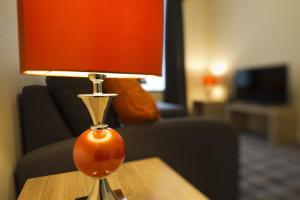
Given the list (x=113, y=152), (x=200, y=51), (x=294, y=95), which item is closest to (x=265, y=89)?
(x=294, y=95)

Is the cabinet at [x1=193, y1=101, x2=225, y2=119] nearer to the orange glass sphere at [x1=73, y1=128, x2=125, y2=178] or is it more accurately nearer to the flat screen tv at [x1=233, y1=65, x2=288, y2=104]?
the flat screen tv at [x1=233, y1=65, x2=288, y2=104]

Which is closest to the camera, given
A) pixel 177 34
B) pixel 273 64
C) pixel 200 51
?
pixel 273 64

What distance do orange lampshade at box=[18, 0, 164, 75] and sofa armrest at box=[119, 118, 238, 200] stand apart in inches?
21.1

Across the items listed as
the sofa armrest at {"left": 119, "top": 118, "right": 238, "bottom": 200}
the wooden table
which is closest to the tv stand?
the sofa armrest at {"left": 119, "top": 118, "right": 238, "bottom": 200}

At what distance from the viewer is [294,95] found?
309 centimetres

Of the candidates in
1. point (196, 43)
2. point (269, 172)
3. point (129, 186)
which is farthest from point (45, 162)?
point (196, 43)

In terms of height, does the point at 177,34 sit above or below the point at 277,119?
above

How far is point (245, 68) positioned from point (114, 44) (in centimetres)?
373

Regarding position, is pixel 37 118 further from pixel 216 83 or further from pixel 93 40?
pixel 216 83

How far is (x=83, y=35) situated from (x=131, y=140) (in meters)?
0.59

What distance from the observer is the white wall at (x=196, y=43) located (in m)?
4.53

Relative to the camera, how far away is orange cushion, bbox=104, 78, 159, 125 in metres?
0.98

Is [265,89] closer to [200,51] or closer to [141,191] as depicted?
[200,51]

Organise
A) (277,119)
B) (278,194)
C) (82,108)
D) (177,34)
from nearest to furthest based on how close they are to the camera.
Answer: (82,108)
(278,194)
(277,119)
(177,34)
